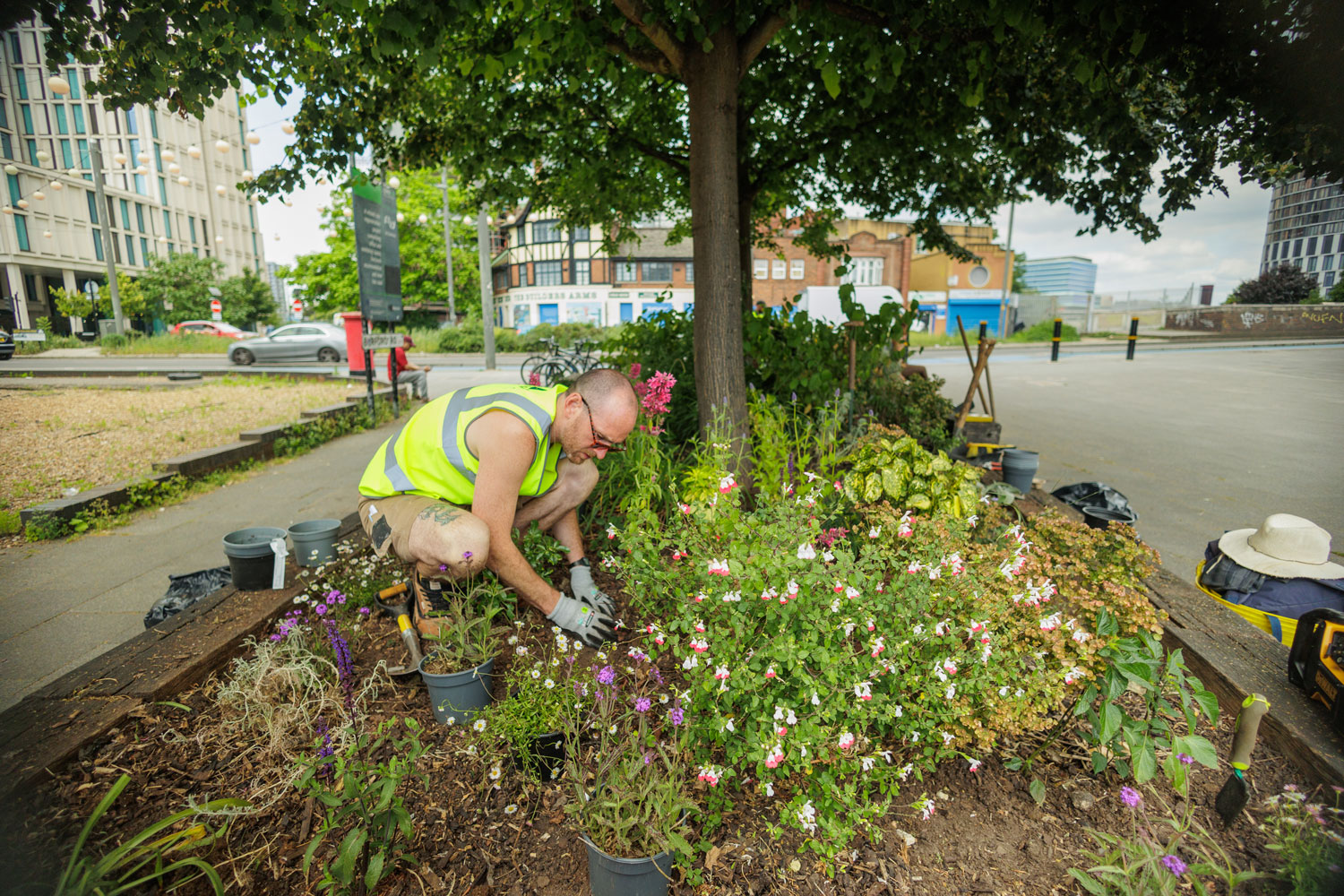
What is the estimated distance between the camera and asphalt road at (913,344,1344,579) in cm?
352

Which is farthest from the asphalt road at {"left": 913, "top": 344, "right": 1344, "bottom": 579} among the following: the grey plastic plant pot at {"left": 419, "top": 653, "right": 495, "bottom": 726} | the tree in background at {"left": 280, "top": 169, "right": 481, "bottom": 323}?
the tree in background at {"left": 280, "top": 169, "right": 481, "bottom": 323}

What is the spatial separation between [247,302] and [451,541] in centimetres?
3778

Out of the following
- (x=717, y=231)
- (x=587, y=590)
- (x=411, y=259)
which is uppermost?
(x=411, y=259)

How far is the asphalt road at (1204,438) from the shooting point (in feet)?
11.5

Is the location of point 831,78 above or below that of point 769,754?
above

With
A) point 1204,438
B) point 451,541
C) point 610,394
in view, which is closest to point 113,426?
point 451,541

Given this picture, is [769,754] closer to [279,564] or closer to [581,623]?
[581,623]

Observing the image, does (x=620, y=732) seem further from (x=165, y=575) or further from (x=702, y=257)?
(x=165, y=575)

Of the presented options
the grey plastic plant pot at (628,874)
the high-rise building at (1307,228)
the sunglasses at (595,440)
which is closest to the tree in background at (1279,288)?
the high-rise building at (1307,228)

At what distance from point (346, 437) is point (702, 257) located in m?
5.92

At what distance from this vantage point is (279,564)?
2.58m

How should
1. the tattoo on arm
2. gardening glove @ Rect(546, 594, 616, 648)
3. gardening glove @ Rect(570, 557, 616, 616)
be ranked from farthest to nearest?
gardening glove @ Rect(570, 557, 616, 616), gardening glove @ Rect(546, 594, 616, 648), the tattoo on arm

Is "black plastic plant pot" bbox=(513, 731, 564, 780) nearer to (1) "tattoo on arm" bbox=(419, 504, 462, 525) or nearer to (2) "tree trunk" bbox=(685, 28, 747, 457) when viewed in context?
(1) "tattoo on arm" bbox=(419, 504, 462, 525)

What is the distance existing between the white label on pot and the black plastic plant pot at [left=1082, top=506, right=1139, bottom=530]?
14.0 ft
